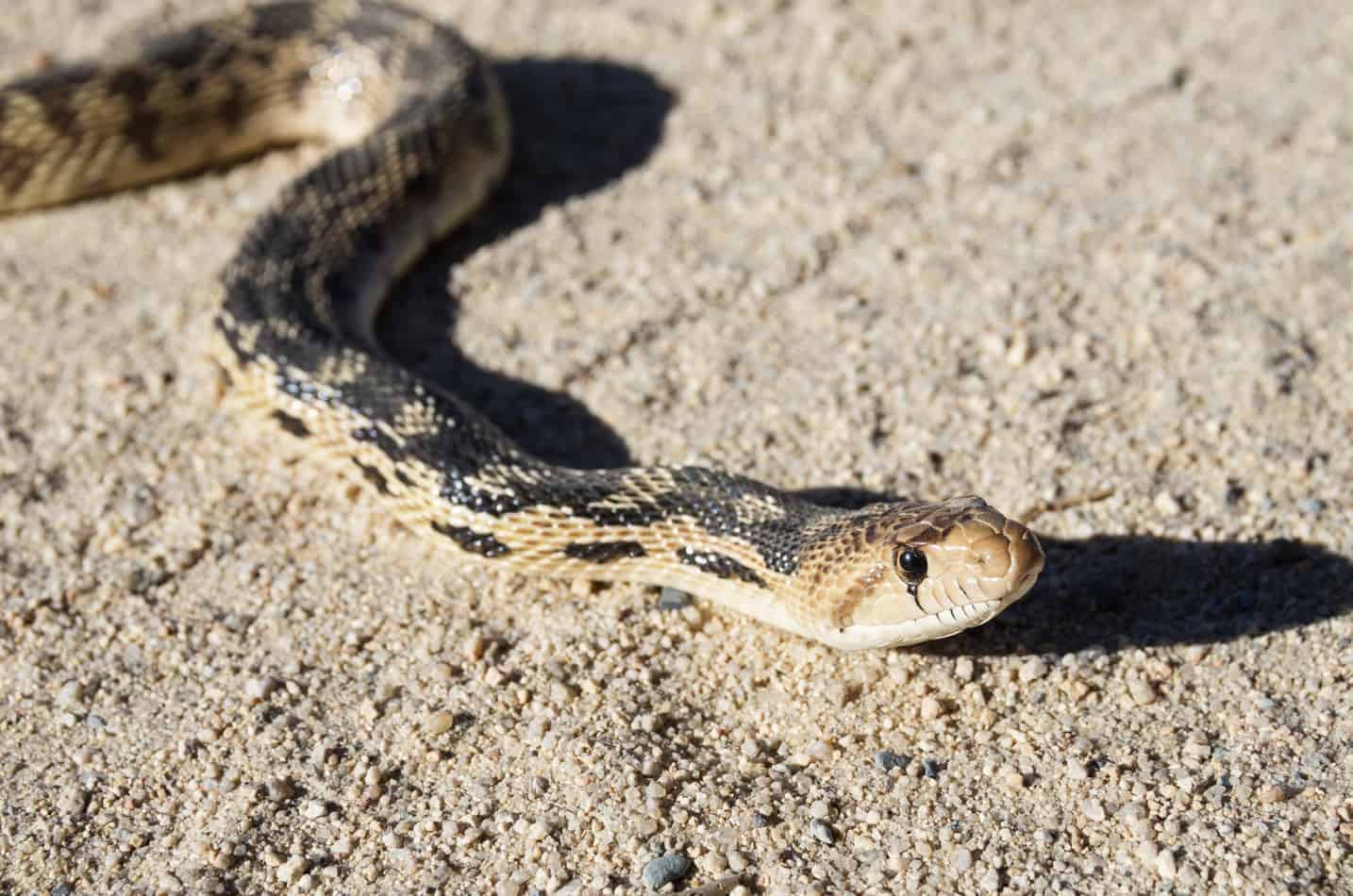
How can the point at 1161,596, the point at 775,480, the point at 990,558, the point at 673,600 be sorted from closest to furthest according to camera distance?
the point at 990,558, the point at 1161,596, the point at 673,600, the point at 775,480

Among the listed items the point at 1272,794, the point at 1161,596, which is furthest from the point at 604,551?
the point at 1272,794

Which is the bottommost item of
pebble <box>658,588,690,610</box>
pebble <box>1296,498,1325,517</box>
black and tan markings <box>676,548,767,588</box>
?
pebble <box>658,588,690,610</box>

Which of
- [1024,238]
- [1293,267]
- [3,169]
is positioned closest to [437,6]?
[3,169]

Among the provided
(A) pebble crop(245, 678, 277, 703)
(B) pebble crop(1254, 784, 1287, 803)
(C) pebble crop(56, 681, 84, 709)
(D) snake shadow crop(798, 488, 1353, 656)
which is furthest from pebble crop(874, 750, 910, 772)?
(C) pebble crop(56, 681, 84, 709)

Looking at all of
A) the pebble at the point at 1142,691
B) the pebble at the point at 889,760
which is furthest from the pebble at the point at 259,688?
the pebble at the point at 1142,691

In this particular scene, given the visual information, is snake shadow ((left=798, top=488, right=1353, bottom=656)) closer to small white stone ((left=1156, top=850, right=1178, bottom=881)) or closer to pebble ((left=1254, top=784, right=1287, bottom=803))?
pebble ((left=1254, top=784, right=1287, bottom=803))

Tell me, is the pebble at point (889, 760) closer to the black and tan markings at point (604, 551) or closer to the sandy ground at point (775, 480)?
the sandy ground at point (775, 480)

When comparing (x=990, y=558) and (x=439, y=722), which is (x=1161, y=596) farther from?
(x=439, y=722)
